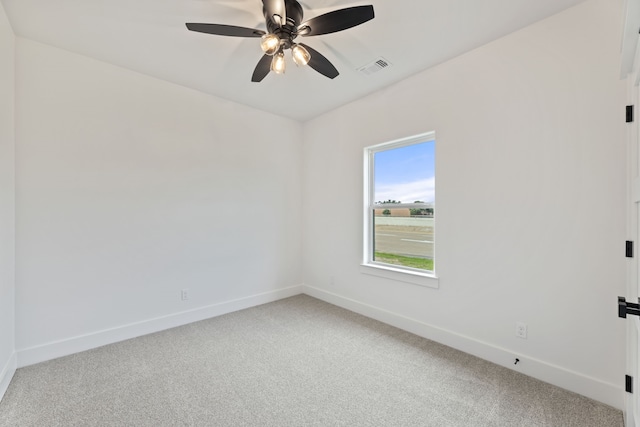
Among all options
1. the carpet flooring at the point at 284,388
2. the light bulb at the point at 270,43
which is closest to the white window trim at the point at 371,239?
the carpet flooring at the point at 284,388

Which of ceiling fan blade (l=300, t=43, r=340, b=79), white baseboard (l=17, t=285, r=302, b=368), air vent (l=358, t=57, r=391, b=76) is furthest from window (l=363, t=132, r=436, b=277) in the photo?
white baseboard (l=17, t=285, r=302, b=368)

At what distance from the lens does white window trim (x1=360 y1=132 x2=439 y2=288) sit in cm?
283

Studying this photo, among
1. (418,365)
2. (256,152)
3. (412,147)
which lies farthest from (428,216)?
(256,152)

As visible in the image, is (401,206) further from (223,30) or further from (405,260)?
(223,30)

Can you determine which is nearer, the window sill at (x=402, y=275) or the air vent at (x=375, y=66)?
the air vent at (x=375, y=66)

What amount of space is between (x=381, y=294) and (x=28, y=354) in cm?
328

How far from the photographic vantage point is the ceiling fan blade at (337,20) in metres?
1.59

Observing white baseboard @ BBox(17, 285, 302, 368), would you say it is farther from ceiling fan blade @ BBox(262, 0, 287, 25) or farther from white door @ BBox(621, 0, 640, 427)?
white door @ BBox(621, 0, 640, 427)

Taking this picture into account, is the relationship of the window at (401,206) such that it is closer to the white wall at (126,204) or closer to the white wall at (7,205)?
the white wall at (126,204)

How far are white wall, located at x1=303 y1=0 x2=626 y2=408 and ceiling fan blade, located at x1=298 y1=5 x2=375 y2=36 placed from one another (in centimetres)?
136

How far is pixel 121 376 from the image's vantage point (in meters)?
2.11

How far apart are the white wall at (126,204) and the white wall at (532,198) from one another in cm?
199

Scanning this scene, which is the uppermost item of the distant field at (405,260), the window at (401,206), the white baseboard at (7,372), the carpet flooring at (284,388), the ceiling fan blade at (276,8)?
the ceiling fan blade at (276,8)

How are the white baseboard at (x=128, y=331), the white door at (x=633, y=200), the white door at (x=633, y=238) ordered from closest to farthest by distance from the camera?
the white door at (x=633, y=200)
the white door at (x=633, y=238)
the white baseboard at (x=128, y=331)
